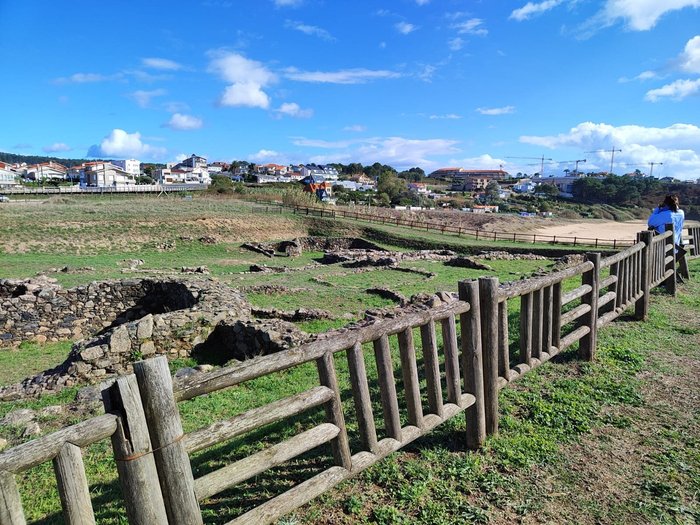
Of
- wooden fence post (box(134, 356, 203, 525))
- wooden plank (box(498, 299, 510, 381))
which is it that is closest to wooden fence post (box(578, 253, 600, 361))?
wooden plank (box(498, 299, 510, 381))

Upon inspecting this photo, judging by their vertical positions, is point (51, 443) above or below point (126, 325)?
above

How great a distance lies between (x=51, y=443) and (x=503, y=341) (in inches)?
168

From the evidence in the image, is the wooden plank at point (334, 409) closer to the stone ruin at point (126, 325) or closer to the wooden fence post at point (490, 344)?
the wooden fence post at point (490, 344)

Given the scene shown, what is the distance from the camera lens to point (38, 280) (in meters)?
15.8

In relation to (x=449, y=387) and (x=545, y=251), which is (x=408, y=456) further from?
(x=545, y=251)

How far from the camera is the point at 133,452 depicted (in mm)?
2465

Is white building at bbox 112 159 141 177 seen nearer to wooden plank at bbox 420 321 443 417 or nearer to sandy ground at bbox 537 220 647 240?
sandy ground at bbox 537 220 647 240

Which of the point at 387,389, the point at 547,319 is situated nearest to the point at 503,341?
the point at 547,319

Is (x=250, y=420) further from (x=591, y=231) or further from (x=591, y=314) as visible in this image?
(x=591, y=231)

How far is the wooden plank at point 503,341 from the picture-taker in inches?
197

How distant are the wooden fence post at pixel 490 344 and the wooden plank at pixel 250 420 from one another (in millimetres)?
2001

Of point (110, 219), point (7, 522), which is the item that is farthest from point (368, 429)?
point (110, 219)

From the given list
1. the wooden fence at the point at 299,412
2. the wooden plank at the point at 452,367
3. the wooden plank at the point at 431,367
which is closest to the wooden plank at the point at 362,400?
the wooden fence at the point at 299,412

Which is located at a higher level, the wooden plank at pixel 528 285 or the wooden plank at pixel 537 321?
the wooden plank at pixel 528 285
